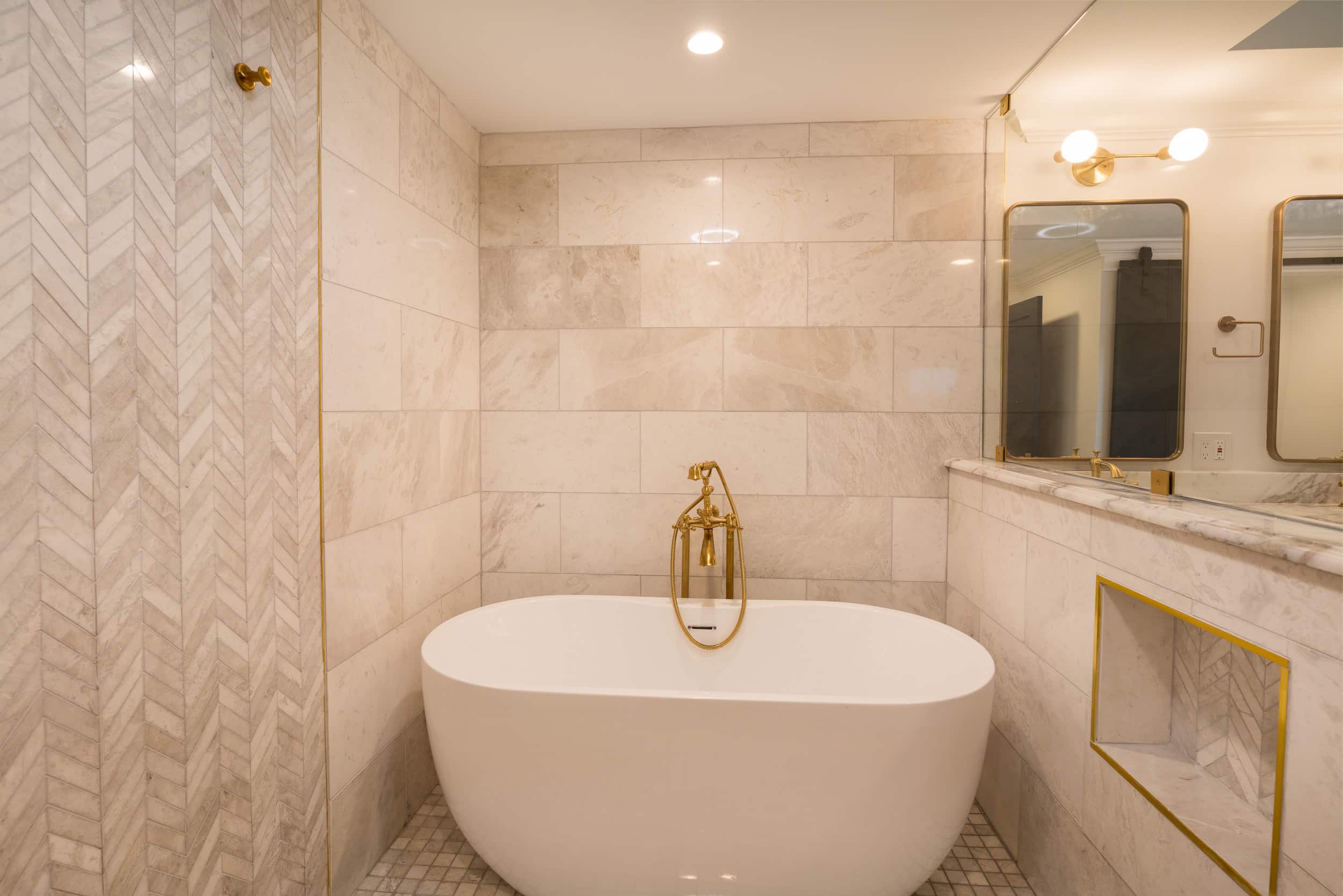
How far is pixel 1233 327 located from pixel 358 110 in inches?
83.6

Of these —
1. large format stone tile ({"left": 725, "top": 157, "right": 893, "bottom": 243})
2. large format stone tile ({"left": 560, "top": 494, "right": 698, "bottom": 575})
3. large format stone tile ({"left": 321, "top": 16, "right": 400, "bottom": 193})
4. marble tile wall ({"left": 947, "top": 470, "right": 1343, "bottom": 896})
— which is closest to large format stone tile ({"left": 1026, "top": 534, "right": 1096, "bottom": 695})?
marble tile wall ({"left": 947, "top": 470, "right": 1343, "bottom": 896})

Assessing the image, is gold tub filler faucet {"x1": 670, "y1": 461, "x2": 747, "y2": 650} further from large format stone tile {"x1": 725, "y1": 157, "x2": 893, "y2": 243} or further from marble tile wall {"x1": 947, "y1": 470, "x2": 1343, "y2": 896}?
large format stone tile {"x1": 725, "y1": 157, "x2": 893, "y2": 243}

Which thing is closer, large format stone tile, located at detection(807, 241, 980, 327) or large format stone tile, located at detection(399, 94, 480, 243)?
large format stone tile, located at detection(399, 94, 480, 243)

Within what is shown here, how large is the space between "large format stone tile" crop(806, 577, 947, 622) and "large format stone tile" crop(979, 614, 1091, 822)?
1.02 feet

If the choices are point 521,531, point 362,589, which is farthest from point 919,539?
point 362,589

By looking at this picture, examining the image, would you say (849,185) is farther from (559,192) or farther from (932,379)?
(559,192)

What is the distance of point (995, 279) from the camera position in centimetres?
234

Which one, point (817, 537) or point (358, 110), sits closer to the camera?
point (358, 110)

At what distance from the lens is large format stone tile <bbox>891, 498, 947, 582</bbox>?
8.02 feet

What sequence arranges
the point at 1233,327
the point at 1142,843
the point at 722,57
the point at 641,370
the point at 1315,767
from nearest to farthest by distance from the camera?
the point at 1315,767 → the point at 1233,327 → the point at 1142,843 → the point at 722,57 → the point at 641,370

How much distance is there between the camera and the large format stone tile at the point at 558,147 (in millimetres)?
2498

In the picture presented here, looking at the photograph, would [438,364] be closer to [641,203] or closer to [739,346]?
[641,203]

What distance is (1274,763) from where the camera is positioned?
125 cm

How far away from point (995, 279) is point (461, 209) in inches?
77.8
